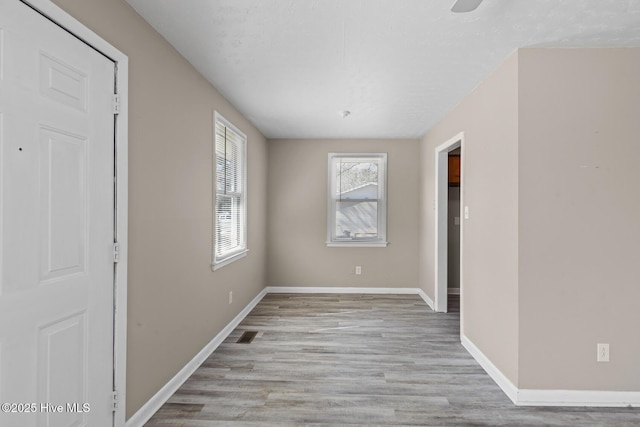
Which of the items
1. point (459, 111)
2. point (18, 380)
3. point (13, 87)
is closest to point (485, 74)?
point (459, 111)

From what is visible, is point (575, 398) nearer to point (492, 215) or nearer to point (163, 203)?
point (492, 215)

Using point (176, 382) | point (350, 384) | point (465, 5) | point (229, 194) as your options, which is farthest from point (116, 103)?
point (350, 384)

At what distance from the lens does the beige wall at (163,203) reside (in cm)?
204

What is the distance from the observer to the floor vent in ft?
11.7

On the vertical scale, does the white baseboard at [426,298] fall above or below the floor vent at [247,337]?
above

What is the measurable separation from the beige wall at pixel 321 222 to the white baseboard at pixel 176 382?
1.78m

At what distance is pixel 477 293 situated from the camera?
10.4 ft

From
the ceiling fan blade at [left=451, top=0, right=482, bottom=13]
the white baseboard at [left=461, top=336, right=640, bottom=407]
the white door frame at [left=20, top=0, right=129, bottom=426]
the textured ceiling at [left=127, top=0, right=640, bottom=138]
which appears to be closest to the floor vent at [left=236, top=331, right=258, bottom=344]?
the white door frame at [left=20, top=0, right=129, bottom=426]

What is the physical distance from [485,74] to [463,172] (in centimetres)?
97

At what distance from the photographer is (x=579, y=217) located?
2422 millimetres

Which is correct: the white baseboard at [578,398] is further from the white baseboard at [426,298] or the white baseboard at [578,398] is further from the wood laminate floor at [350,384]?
the white baseboard at [426,298]

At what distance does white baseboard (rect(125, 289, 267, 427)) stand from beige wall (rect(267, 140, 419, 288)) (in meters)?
1.78

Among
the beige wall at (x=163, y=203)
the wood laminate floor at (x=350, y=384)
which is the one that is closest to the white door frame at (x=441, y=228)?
the wood laminate floor at (x=350, y=384)

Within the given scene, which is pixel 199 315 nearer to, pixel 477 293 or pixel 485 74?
pixel 477 293
